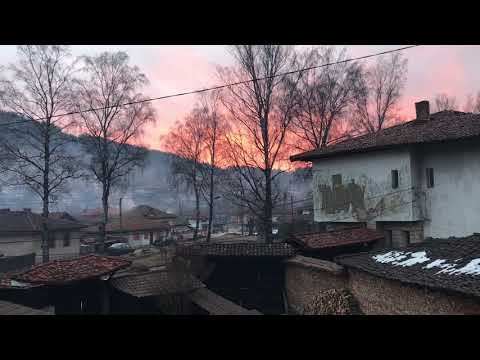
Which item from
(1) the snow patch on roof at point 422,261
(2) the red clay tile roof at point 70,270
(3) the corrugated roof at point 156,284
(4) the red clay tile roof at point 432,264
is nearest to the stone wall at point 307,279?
(4) the red clay tile roof at point 432,264

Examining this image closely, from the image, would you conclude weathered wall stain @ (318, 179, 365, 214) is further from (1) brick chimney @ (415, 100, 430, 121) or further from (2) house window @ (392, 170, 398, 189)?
(1) brick chimney @ (415, 100, 430, 121)

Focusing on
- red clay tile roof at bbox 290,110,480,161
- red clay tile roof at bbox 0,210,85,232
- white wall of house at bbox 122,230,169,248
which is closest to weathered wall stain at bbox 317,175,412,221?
red clay tile roof at bbox 290,110,480,161

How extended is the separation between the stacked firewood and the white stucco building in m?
6.29

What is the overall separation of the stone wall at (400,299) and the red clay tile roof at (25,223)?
25011 millimetres

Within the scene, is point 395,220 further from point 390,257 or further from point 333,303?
point 333,303

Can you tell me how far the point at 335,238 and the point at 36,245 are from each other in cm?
2287

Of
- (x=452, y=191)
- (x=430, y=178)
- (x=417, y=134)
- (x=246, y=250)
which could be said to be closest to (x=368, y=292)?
(x=246, y=250)

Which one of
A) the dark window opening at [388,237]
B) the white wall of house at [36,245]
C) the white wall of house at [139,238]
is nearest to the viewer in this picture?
the dark window opening at [388,237]

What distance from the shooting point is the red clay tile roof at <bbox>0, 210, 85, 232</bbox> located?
2828cm

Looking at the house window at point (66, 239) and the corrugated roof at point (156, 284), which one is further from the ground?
the house window at point (66, 239)

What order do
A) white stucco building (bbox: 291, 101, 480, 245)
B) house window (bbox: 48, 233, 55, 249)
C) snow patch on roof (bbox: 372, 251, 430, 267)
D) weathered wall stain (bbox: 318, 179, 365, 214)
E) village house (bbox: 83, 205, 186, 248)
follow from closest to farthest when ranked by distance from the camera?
snow patch on roof (bbox: 372, 251, 430, 267), white stucco building (bbox: 291, 101, 480, 245), weathered wall stain (bbox: 318, 179, 365, 214), house window (bbox: 48, 233, 55, 249), village house (bbox: 83, 205, 186, 248)

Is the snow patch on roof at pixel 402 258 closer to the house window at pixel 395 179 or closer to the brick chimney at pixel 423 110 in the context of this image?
the house window at pixel 395 179

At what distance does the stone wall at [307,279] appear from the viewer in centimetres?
1326
